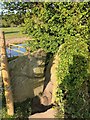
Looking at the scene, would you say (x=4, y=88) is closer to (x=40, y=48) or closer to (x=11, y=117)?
(x=11, y=117)

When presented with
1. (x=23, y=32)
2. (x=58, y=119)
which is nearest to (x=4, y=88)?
(x=58, y=119)

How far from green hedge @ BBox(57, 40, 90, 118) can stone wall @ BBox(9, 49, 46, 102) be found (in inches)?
33.3

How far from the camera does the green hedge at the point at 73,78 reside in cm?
446

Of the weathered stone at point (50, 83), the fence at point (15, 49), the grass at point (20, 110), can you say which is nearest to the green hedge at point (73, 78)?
the weathered stone at point (50, 83)

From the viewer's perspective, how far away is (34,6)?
209 inches

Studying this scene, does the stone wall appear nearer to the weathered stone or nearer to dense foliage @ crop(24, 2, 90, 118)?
the weathered stone

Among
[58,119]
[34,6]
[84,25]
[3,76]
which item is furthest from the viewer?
[34,6]

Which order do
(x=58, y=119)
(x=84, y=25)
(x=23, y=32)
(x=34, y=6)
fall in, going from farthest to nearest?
(x=23, y=32)
(x=34, y=6)
(x=84, y=25)
(x=58, y=119)

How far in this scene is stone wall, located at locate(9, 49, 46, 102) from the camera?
511 centimetres

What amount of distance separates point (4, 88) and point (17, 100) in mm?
533

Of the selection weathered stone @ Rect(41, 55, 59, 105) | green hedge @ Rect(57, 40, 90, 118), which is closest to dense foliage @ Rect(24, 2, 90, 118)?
green hedge @ Rect(57, 40, 90, 118)

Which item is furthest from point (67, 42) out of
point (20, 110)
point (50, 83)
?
point (20, 110)

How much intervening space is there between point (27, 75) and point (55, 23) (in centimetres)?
123

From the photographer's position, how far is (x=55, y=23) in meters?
5.16
